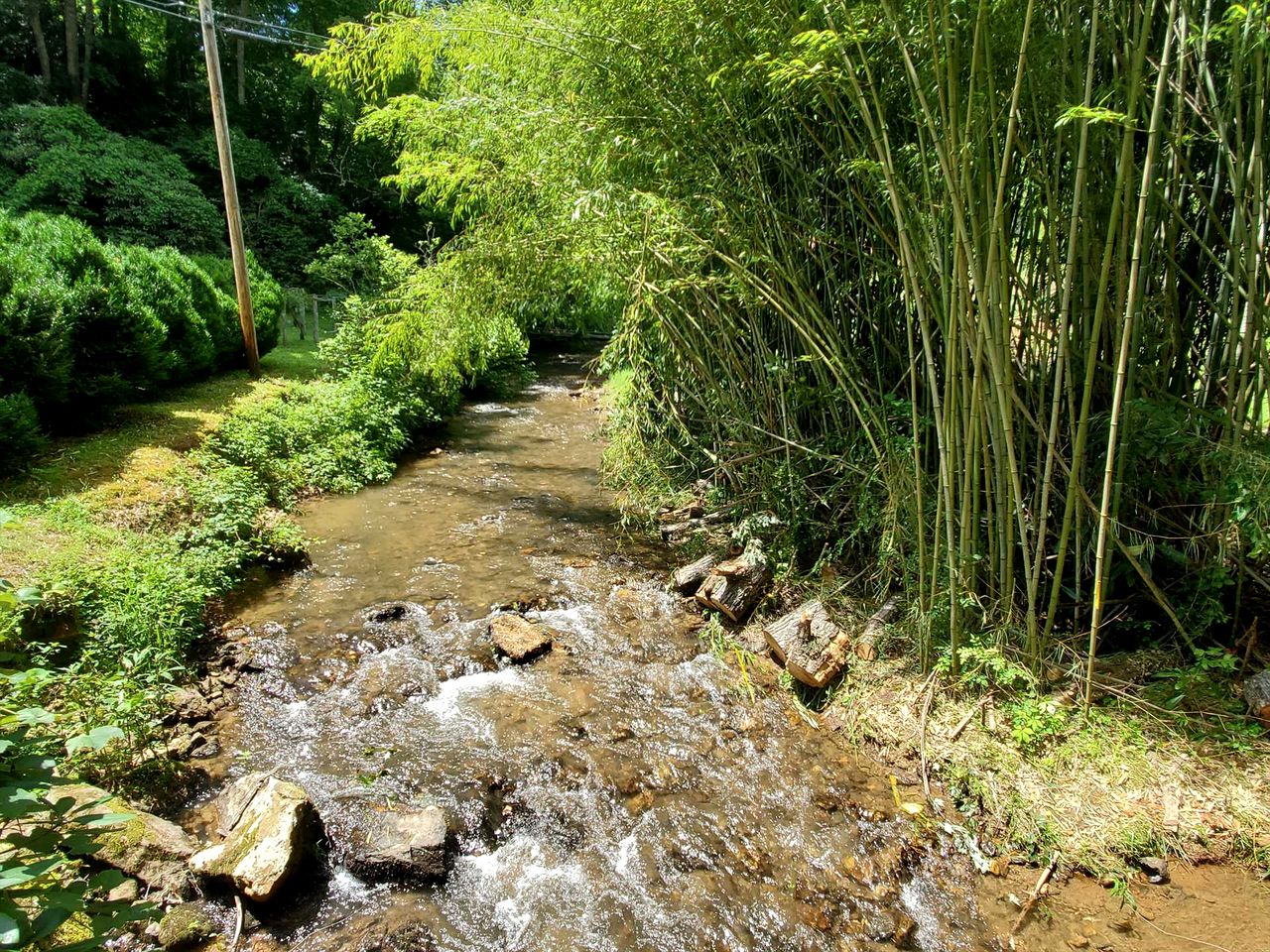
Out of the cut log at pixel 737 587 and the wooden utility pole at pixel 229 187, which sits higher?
the wooden utility pole at pixel 229 187

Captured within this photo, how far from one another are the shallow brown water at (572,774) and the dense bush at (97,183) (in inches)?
343

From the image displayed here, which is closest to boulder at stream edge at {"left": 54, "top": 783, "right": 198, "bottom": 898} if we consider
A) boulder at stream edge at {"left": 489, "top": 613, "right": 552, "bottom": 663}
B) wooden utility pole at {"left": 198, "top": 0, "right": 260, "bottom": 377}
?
boulder at stream edge at {"left": 489, "top": 613, "right": 552, "bottom": 663}

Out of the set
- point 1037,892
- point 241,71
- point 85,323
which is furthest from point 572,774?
point 241,71

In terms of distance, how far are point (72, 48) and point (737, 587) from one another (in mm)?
16453

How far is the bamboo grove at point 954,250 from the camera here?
84.4 inches

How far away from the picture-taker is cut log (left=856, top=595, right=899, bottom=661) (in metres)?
3.07

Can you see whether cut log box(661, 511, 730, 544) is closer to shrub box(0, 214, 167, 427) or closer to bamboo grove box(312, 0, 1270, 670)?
bamboo grove box(312, 0, 1270, 670)

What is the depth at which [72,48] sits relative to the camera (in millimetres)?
12258

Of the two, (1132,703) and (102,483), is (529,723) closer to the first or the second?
(1132,703)

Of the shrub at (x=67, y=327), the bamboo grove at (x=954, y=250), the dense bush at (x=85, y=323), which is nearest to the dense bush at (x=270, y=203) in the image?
the dense bush at (x=85, y=323)

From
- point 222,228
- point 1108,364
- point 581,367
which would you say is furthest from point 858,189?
point 222,228

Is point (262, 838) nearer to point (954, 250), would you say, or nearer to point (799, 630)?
point (799, 630)

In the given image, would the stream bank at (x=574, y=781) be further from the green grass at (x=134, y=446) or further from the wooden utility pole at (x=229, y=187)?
the wooden utility pole at (x=229, y=187)

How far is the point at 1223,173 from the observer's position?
2.39 meters
